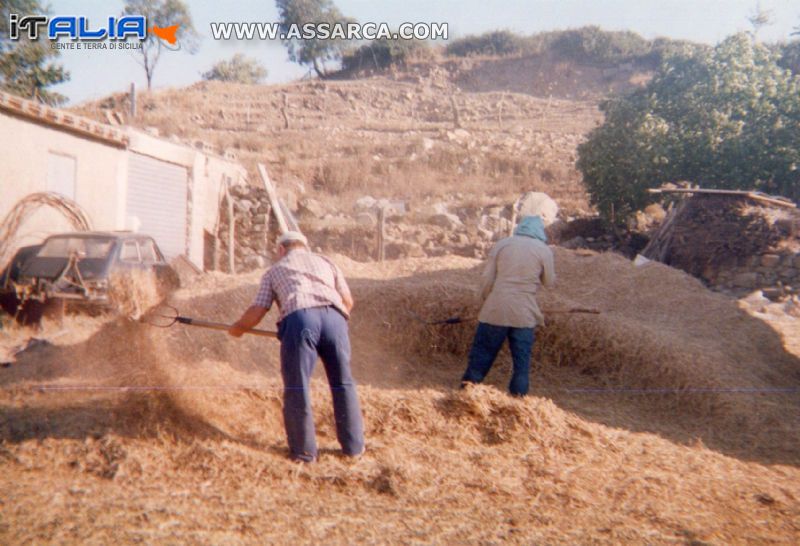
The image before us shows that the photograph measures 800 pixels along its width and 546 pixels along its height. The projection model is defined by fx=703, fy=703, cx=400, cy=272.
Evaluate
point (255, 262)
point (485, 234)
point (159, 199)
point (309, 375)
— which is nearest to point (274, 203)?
point (255, 262)

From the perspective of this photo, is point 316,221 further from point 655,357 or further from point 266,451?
point 266,451

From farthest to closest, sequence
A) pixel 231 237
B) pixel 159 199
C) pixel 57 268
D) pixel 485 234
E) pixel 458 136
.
A: pixel 458 136 < pixel 485 234 < pixel 231 237 < pixel 159 199 < pixel 57 268

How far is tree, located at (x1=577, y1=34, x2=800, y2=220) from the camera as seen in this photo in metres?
15.3

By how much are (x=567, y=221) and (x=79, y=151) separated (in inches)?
456

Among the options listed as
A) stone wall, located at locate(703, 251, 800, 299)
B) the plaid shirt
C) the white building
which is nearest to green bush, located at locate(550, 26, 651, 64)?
the white building

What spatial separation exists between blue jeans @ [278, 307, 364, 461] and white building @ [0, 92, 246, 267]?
752 centimetres

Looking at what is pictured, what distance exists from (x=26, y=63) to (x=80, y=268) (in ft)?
26.8

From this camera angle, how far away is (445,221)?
56.6 ft

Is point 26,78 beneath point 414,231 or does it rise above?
above

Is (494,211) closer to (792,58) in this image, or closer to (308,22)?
(792,58)

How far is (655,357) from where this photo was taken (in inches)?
267

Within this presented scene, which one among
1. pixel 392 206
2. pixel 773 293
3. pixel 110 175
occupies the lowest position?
pixel 773 293

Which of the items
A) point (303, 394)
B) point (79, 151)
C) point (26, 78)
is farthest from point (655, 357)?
point (26, 78)

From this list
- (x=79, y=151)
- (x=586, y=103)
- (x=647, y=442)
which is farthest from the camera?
(x=586, y=103)
